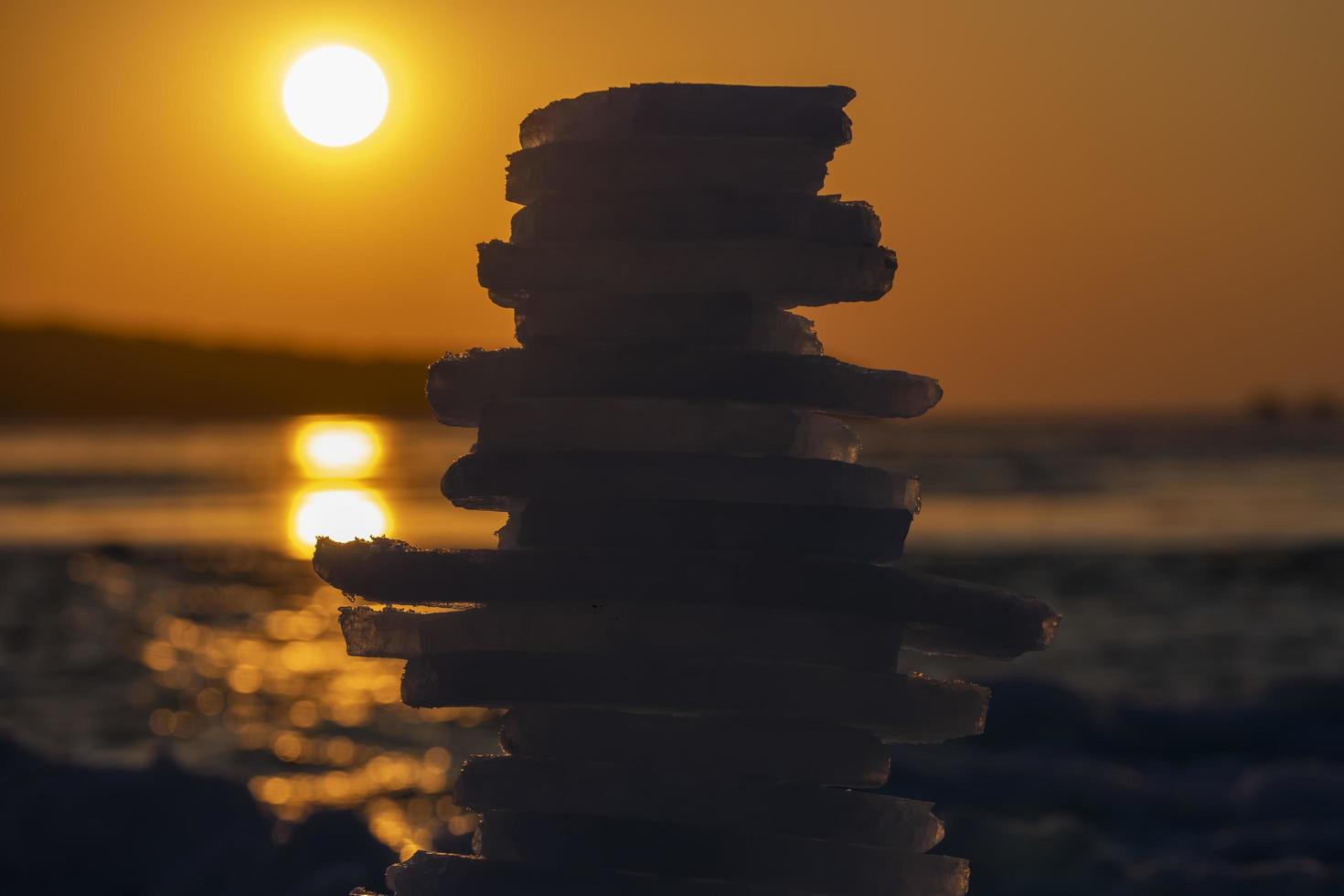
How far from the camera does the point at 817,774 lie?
21.4ft

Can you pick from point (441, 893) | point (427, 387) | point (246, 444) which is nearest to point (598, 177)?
point (427, 387)

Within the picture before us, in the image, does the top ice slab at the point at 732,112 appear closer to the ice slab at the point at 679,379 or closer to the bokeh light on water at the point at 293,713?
the ice slab at the point at 679,379

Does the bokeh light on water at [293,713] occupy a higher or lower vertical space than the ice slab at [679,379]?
lower

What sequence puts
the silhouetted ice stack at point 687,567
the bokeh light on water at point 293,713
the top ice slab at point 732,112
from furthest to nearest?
the bokeh light on water at point 293,713 < the top ice slab at point 732,112 < the silhouetted ice stack at point 687,567

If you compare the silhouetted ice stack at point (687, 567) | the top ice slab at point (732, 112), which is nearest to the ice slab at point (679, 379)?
the silhouetted ice stack at point (687, 567)

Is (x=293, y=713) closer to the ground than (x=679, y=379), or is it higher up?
closer to the ground

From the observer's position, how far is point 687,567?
6391 mm

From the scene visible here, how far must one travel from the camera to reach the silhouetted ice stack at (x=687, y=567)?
643cm

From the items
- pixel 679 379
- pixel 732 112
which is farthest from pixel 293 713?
pixel 732 112

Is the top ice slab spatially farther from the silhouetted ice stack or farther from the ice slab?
the ice slab

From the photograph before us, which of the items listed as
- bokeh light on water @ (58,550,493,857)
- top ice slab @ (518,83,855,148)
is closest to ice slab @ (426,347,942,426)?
top ice slab @ (518,83,855,148)

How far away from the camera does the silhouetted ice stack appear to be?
21.1ft

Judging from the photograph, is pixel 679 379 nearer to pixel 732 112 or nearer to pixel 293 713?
pixel 732 112

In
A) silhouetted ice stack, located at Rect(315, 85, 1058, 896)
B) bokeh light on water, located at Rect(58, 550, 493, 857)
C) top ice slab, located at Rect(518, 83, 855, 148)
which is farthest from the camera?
bokeh light on water, located at Rect(58, 550, 493, 857)
